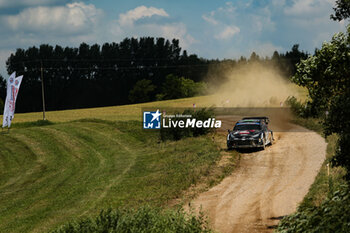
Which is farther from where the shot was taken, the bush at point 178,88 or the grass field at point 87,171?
the bush at point 178,88

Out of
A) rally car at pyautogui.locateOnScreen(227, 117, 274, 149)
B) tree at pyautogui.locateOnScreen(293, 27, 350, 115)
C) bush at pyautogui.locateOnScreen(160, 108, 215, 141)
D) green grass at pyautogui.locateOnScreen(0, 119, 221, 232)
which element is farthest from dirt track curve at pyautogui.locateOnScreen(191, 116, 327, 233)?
bush at pyautogui.locateOnScreen(160, 108, 215, 141)

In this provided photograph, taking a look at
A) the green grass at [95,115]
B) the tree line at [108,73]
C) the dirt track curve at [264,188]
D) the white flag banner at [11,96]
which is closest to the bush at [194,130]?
the dirt track curve at [264,188]

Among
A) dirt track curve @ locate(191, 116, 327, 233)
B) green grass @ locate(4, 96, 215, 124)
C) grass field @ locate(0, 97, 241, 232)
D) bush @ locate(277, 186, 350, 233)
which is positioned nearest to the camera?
bush @ locate(277, 186, 350, 233)

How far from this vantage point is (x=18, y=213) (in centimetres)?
1936

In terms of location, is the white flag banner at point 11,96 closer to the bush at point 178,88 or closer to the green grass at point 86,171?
the green grass at point 86,171

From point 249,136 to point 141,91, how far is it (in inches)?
3919

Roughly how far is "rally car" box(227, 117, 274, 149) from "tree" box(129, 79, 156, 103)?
315 ft

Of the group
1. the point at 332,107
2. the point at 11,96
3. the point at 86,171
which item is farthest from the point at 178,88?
the point at 332,107

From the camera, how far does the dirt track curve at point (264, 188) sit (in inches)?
611

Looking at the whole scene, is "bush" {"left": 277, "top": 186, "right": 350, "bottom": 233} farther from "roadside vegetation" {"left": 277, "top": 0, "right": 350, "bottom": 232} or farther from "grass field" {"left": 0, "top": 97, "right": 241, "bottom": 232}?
"grass field" {"left": 0, "top": 97, "right": 241, "bottom": 232}

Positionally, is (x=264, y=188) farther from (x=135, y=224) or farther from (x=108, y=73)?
(x=108, y=73)

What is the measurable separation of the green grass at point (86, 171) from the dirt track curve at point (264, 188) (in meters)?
1.79

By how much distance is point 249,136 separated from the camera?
27234mm

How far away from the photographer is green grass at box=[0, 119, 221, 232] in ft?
62.4
